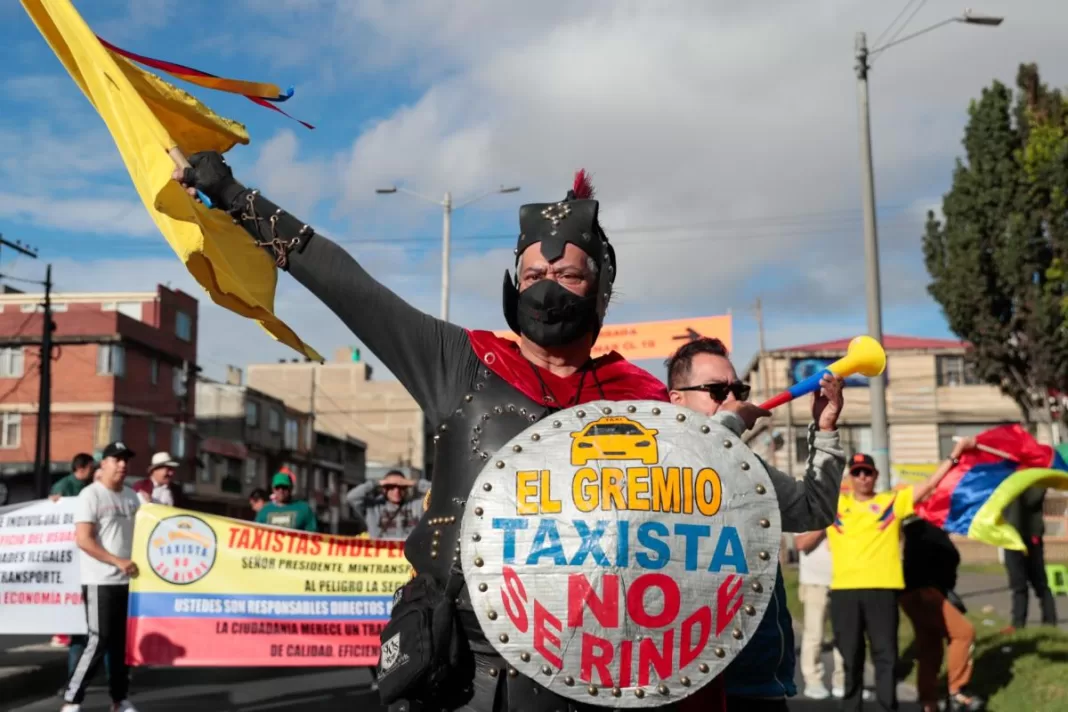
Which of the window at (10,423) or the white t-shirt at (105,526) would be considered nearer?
the white t-shirt at (105,526)

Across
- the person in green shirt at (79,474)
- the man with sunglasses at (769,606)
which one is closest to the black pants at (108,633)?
the person in green shirt at (79,474)

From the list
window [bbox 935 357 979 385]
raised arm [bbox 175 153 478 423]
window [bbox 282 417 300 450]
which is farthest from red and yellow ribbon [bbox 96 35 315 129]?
window [bbox 282 417 300 450]

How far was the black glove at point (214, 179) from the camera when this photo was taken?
9.17 ft

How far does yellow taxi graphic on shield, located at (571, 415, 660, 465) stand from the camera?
2227mm

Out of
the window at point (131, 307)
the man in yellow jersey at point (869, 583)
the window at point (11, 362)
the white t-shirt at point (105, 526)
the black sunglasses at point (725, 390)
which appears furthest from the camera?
the window at point (131, 307)

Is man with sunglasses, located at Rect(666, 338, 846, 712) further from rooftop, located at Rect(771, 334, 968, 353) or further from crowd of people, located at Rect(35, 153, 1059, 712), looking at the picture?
rooftop, located at Rect(771, 334, 968, 353)

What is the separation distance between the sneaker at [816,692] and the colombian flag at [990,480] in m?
1.68

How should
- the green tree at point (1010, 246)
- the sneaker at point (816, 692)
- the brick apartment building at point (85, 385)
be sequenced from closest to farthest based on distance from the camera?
the sneaker at point (816, 692), the green tree at point (1010, 246), the brick apartment building at point (85, 385)

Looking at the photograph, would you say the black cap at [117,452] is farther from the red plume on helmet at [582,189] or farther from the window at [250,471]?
the window at [250,471]

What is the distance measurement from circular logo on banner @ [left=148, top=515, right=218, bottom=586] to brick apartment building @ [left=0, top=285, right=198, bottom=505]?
1544 inches

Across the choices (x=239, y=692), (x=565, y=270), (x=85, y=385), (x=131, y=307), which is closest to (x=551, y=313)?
(x=565, y=270)

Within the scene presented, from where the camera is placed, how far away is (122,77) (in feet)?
10.4

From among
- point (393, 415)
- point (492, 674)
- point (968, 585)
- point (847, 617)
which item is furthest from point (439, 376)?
point (393, 415)

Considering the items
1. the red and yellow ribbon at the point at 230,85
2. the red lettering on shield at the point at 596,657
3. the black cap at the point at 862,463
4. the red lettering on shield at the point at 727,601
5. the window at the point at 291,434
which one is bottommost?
the red lettering on shield at the point at 596,657
